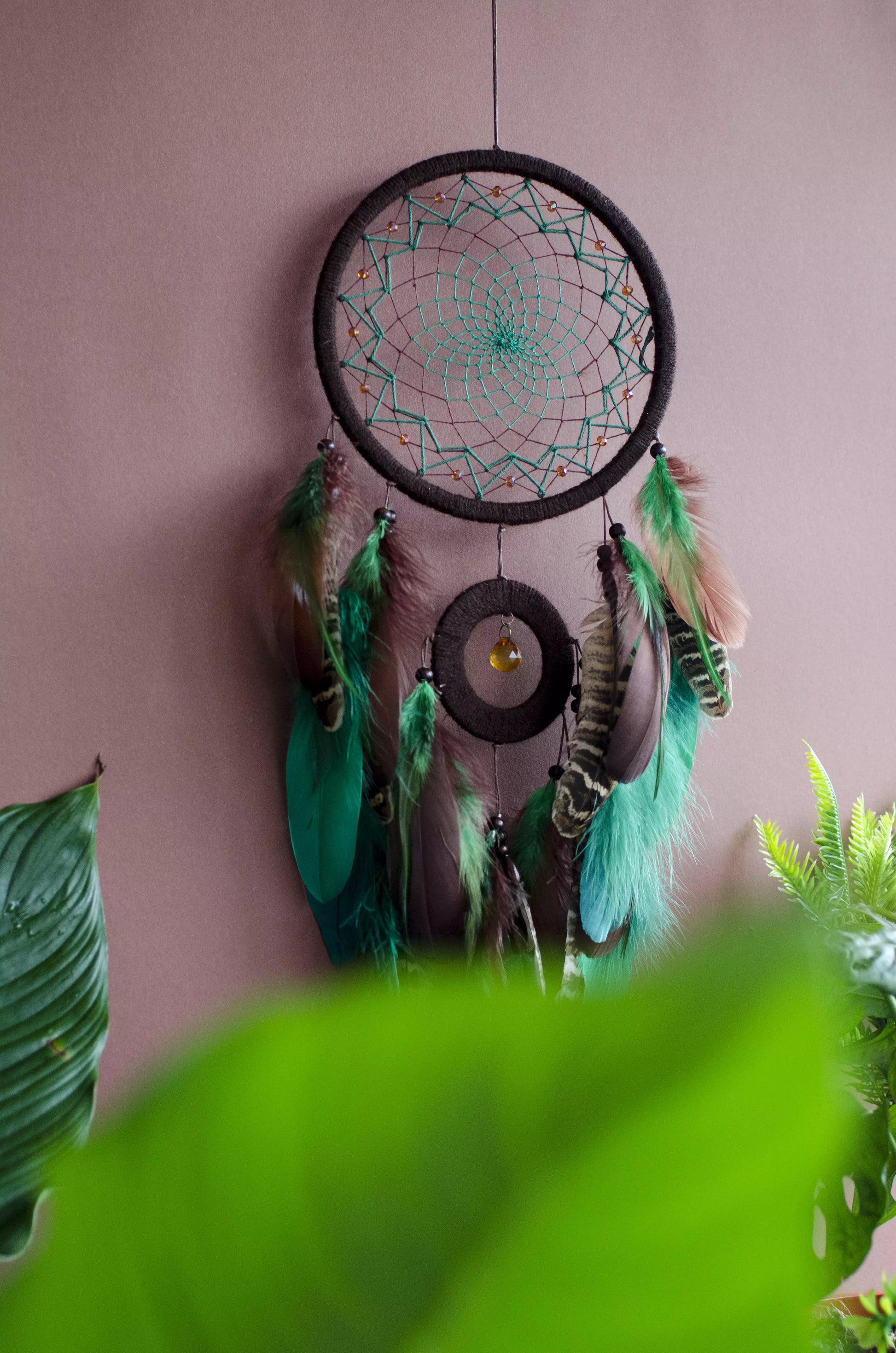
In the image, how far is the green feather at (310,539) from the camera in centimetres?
90

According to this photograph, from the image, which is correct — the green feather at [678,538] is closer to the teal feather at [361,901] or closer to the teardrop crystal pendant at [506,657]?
the teardrop crystal pendant at [506,657]

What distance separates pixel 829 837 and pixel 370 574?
0.63m

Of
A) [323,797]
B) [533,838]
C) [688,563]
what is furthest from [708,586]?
[323,797]

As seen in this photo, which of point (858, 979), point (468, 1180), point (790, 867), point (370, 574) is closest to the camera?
point (468, 1180)

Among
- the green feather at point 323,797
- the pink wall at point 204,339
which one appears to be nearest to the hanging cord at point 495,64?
the pink wall at point 204,339

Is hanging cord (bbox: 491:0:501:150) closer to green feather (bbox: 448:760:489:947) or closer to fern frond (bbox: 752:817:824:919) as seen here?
green feather (bbox: 448:760:489:947)

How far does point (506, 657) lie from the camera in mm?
973

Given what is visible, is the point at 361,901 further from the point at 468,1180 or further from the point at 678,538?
the point at 468,1180

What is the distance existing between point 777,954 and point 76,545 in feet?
3.14

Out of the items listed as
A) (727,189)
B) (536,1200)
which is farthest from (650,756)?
(536,1200)

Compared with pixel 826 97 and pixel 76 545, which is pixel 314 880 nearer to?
pixel 76 545

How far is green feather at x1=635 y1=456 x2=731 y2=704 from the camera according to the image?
3.15ft

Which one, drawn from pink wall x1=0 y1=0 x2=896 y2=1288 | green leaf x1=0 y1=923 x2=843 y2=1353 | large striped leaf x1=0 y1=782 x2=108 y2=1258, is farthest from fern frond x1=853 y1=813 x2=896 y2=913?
green leaf x1=0 y1=923 x2=843 y2=1353

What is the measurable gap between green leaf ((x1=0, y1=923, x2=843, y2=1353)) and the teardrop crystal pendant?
2.81ft
